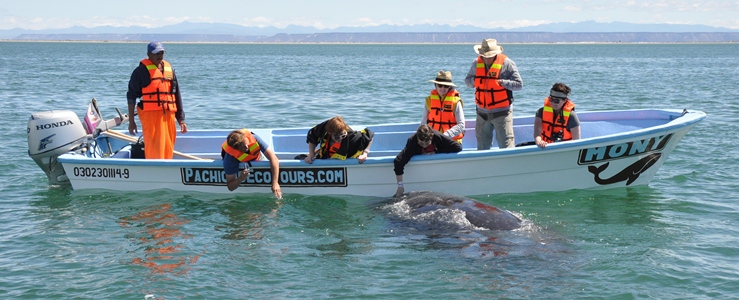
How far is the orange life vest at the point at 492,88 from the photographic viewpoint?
10.4m

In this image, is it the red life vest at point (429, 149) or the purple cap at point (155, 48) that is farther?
the purple cap at point (155, 48)

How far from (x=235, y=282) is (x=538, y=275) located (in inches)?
120

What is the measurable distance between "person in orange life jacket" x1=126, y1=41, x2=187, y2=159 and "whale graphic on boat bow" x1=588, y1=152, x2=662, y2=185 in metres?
5.86

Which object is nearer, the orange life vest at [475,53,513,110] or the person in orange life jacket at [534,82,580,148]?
the person in orange life jacket at [534,82,580,148]

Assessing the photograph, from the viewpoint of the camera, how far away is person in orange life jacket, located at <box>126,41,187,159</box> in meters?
10.4

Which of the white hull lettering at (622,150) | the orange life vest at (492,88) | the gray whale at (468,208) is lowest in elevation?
the gray whale at (468,208)

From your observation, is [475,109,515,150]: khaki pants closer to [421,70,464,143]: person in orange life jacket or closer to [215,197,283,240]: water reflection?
[421,70,464,143]: person in orange life jacket

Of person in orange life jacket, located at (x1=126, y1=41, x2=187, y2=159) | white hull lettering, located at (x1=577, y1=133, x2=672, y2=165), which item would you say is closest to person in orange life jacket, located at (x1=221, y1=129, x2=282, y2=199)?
person in orange life jacket, located at (x1=126, y1=41, x2=187, y2=159)

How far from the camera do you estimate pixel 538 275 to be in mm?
7457

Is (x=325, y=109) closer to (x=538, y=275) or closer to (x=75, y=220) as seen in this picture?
(x=75, y=220)

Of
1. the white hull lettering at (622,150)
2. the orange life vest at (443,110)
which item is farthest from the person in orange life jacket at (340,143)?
the white hull lettering at (622,150)

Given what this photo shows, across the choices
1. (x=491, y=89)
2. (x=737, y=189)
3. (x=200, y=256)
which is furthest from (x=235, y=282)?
(x=737, y=189)

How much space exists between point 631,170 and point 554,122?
1.34m

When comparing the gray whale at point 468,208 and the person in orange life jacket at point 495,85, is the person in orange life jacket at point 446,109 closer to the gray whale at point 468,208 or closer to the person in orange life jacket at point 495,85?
the person in orange life jacket at point 495,85
